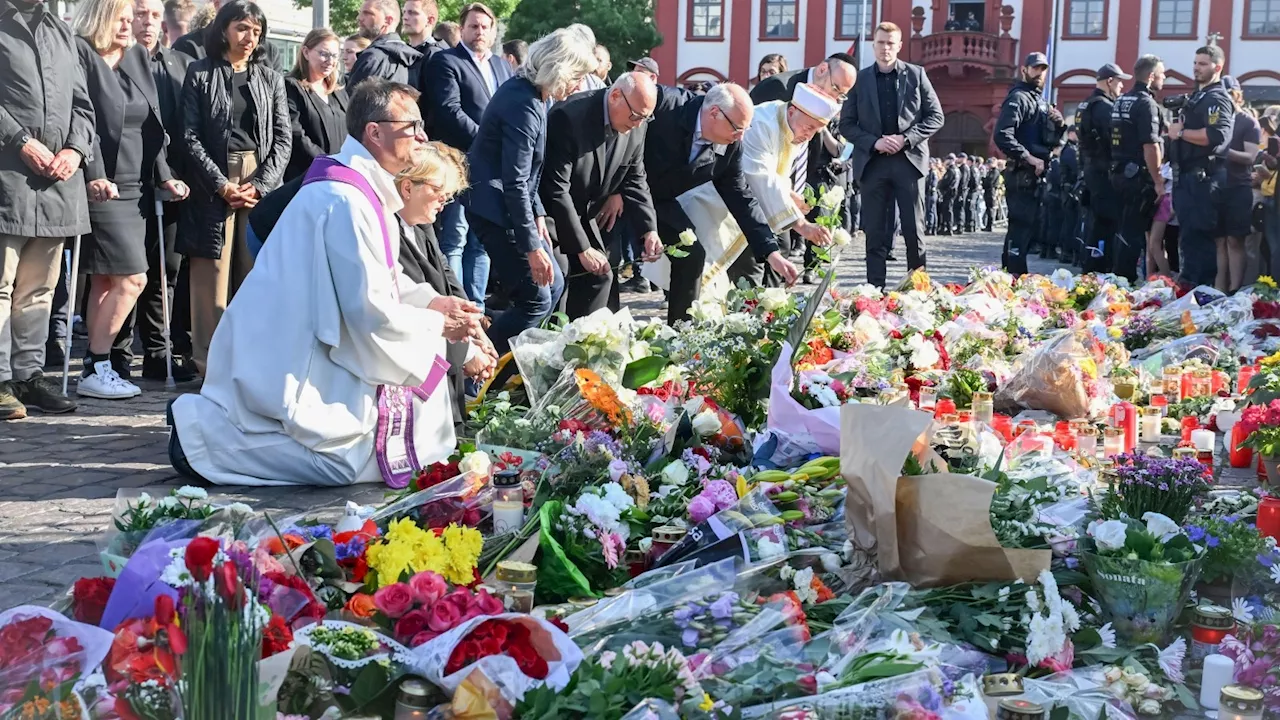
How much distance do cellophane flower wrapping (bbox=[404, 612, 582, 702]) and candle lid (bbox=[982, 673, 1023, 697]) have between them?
0.96 m

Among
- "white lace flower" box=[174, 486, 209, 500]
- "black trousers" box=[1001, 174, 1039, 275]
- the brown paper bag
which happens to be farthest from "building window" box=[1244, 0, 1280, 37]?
"white lace flower" box=[174, 486, 209, 500]

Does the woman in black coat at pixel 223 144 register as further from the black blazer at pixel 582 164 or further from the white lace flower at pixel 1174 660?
the white lace flower at pixel 1174 660

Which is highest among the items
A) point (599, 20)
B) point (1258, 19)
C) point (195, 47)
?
point (1258, 19)

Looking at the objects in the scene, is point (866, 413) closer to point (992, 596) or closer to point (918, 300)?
point (992, 596)

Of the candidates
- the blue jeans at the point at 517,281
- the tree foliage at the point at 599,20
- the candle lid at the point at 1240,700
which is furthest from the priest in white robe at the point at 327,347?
the tree foliage at the point at 599,20

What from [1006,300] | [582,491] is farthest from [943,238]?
[582,491]

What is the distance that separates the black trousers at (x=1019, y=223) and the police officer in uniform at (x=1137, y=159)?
0.80 metres

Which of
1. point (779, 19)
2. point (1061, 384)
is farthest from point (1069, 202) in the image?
point (779, 19)

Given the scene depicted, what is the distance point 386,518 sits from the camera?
4.53 meters

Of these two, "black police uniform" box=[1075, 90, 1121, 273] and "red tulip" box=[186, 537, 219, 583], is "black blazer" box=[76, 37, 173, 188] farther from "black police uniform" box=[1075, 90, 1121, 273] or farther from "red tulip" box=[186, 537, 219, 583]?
"black police uniform" box=[1075, 90, 1121, 273]

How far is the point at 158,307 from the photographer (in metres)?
8.25

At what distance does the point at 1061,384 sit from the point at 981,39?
138ft

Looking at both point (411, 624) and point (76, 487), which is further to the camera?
point (76, 487)

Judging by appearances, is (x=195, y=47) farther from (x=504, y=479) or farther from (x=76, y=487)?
(x=504, y=479)
